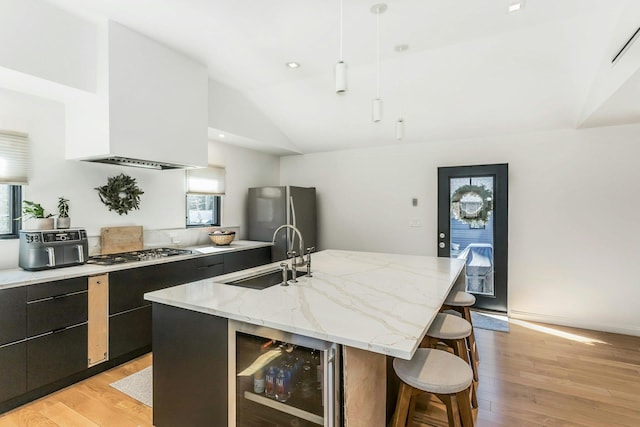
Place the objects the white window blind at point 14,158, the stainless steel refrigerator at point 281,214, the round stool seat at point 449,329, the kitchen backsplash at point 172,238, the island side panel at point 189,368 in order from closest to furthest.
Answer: the island side panel at point 189,368, the round stool seat at point 449,329, the white window blind at point 14,158, the kitchen backsplash at point 172,238, the stainless steel refrigerator at point 281,214

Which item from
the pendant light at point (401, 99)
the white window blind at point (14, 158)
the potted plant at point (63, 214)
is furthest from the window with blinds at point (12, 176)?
the pendant light at point (401, 99)

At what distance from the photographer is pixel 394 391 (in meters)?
2.04

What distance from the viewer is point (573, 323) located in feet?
12.4

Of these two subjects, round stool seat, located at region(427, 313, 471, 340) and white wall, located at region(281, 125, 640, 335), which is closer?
round stool seat, located at region(427, 313, 471, 340)

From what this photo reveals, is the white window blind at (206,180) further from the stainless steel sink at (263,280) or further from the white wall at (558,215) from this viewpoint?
the white wall at (558,215)

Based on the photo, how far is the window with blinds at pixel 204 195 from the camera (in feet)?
13.9

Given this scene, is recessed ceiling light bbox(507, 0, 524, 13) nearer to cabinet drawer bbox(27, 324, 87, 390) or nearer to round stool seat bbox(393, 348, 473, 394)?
round stool seat bbox(393, 348, 473, 394)

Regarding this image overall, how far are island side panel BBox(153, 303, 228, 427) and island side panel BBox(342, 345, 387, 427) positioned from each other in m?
0.62

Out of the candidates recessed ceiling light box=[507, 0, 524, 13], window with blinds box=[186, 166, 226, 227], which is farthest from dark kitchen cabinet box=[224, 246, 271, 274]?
recessed ceiling light box=[507, 0, 524, 13]

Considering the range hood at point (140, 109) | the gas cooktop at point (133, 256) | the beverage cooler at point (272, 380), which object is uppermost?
the range hood at point (140, 109)

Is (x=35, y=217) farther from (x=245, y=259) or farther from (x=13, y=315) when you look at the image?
(x=245, y=259)

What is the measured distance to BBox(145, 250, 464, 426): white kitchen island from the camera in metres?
1.29

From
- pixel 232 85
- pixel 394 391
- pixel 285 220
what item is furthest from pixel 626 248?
pixel 232 85

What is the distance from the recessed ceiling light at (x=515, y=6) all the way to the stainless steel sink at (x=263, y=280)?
2402 mm
